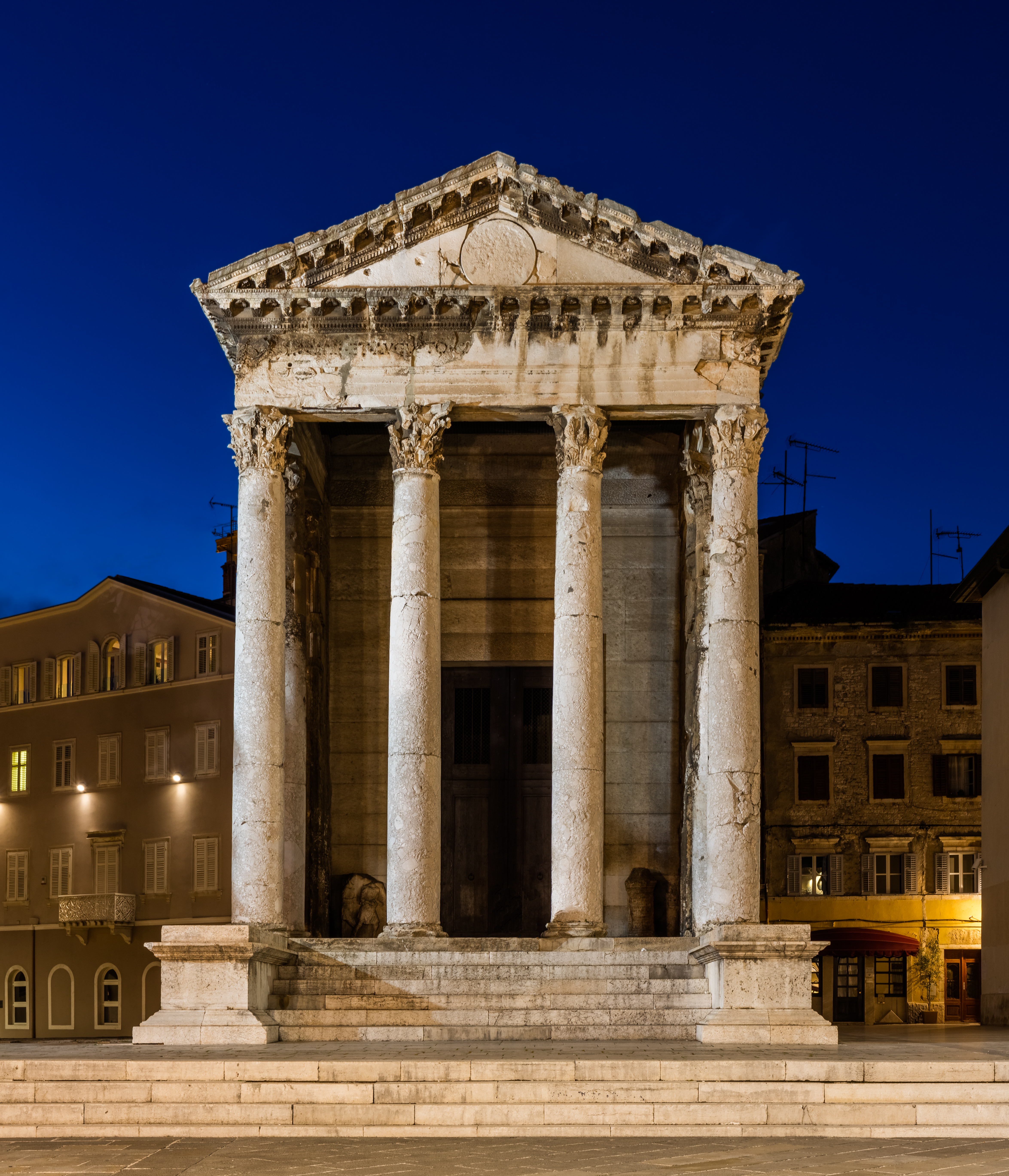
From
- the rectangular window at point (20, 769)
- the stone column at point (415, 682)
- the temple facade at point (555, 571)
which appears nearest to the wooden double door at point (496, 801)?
the temple facade at point (555, 571)

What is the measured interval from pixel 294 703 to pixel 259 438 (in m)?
5.81

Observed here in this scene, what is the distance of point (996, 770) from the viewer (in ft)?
114

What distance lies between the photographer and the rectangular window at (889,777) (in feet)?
166

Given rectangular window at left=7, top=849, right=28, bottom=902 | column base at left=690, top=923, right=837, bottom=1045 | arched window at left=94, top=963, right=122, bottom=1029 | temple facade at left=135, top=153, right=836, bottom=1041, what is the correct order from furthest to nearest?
rectangular window at left=7, top=849, right=28, bottom=902, arched window at left=94, top=963, right=122, bottom=1029, temple facade at left=135, top=153, right=836, bottom=1041, column base at left=690, top=923, right=837, bottom=1045

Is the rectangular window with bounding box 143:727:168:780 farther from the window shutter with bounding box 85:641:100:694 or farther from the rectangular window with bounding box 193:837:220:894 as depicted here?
the window shutter with bounding box 85:641:100:694

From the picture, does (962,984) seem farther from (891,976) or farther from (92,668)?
(92,668)

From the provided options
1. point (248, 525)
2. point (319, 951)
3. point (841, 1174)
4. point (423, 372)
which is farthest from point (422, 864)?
point (841, 1174)

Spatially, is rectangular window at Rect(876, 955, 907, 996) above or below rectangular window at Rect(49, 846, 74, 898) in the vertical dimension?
below

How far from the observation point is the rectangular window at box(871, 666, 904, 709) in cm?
5112

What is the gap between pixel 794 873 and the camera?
5025 cm

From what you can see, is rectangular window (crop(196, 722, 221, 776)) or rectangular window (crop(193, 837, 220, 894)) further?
rectangular window (crop(196, 722, 221, 776))

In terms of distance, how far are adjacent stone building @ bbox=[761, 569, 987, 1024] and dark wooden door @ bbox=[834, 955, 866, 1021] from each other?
0.04 m

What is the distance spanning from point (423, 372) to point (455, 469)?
258 inches

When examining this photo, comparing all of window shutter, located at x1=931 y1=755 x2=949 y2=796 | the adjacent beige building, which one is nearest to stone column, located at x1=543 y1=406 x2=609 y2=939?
the adjacent beige building
